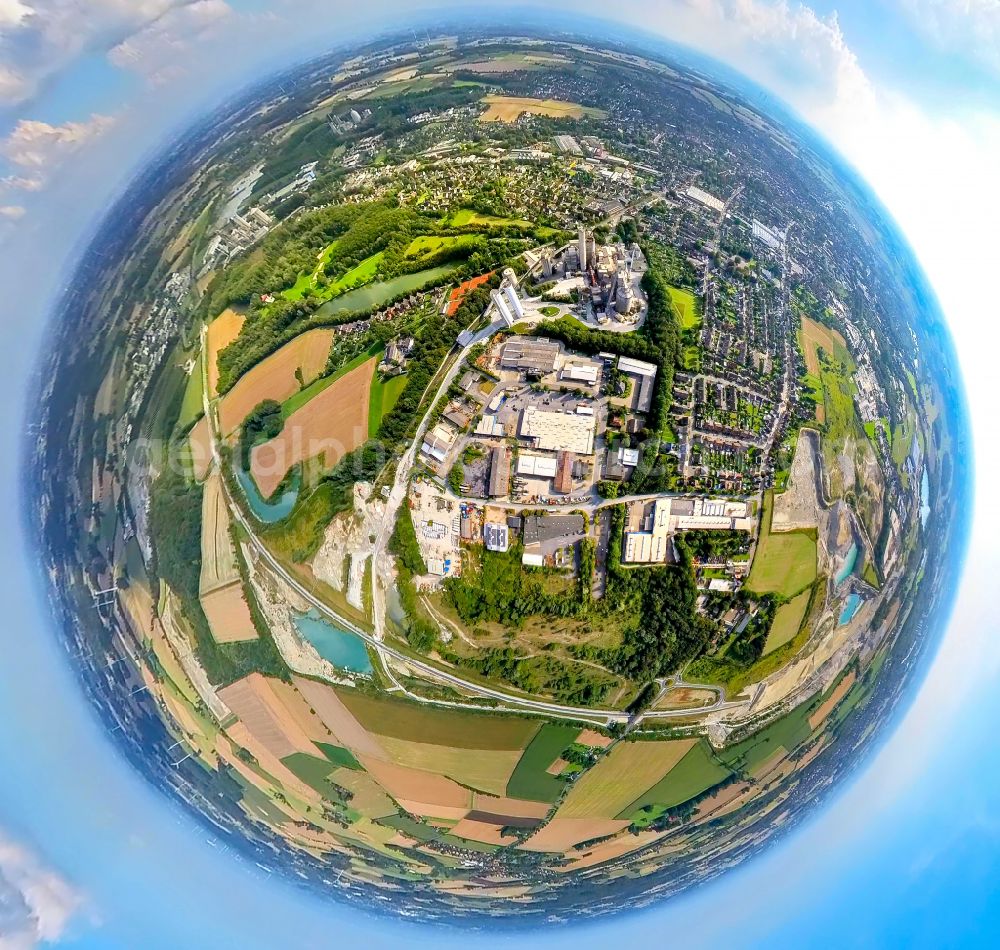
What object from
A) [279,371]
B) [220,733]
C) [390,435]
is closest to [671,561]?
[390,435]

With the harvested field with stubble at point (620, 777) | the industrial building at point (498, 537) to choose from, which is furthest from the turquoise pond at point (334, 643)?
the harvested field with stubble at point (620, 777)

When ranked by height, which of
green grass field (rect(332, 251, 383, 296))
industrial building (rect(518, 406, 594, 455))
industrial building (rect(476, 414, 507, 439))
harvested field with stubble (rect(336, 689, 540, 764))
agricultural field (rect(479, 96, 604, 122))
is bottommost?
harvested field with stubble (rect(336, 689, 540, 764))

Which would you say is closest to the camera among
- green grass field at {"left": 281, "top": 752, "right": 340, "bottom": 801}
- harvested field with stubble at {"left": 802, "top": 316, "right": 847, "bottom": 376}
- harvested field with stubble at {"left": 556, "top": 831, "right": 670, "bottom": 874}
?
harvested field with stubble at {"left": 802, "top": 316, "right": 847, "bottom": 376}

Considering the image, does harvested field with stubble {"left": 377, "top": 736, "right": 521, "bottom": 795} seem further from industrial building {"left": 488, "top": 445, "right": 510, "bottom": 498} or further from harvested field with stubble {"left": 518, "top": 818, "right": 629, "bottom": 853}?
industrial building {"left": 488, "top": 445, "right": 510, "bottom": 498}

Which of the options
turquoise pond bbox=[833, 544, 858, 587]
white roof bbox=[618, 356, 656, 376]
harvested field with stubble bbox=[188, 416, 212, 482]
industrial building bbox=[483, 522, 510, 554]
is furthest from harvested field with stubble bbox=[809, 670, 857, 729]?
harvested field with stubble bbox=[188, 416, 212, 482]

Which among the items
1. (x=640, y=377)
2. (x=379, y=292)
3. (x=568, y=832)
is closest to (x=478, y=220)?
(x=379, y=292)
